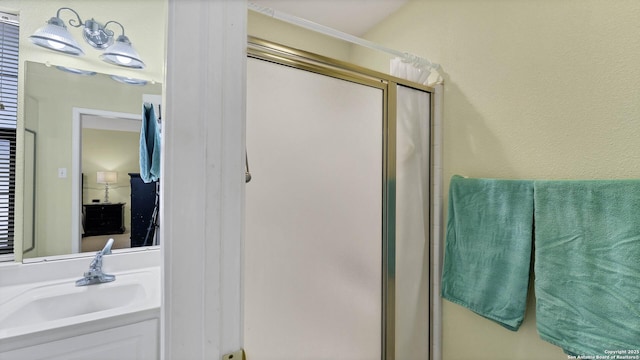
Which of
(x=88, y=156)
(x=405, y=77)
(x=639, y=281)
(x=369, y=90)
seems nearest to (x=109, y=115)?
(x=88, y=156)

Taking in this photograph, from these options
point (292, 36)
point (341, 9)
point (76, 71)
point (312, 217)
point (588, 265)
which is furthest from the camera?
point (292, 36)

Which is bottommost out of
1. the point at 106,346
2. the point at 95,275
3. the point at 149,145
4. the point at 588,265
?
the point at 106,346

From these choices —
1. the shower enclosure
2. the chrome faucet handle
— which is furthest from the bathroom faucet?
the shower enclosure

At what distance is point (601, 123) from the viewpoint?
0.90 m

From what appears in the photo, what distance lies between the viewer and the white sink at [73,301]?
970mm

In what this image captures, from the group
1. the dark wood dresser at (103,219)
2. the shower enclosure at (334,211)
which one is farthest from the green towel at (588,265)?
the dark wood dresser at (103,219)

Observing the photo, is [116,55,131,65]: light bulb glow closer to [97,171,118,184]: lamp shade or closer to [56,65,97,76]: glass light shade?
[56,65,97,76]: glass light shade

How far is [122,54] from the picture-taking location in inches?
51.3

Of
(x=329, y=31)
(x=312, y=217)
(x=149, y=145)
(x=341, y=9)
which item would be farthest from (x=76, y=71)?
(x=341, y=9)

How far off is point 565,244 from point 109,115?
1.96m

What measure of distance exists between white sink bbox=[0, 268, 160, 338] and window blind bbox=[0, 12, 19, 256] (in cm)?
25

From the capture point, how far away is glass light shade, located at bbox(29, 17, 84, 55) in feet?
3.83

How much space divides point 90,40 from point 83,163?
566 millimetres

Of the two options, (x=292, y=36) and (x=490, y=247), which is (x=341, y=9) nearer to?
(x=292, y=36)
